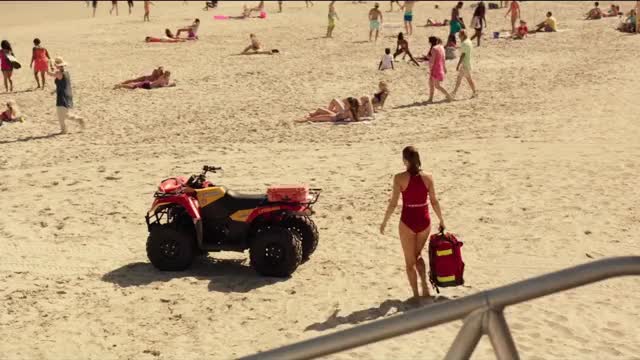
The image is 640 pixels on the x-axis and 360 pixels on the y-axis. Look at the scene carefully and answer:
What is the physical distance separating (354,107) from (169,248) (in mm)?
7501

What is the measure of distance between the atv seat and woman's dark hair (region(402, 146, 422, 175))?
178 centimetres

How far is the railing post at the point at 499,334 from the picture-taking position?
227cm

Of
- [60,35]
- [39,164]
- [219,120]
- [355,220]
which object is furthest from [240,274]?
[60,35]

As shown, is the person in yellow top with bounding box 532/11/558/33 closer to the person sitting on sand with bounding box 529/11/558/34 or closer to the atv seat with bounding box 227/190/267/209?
the person sitting on sand with bounding box 529/11/558/34

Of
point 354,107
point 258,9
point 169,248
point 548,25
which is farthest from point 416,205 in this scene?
point 258,9

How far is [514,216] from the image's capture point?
979 cm

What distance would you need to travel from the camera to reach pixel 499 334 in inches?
89.4

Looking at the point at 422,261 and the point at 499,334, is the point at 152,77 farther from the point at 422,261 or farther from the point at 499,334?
the point at 499,334

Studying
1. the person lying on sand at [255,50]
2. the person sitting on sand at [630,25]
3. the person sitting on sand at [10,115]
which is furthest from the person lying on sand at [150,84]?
the person sitting on sand at [630,25]

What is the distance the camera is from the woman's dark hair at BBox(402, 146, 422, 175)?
270 inches

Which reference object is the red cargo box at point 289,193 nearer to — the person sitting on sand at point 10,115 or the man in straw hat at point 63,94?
the man in straw hat at point 63,94

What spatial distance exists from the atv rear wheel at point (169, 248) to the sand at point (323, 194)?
134mm

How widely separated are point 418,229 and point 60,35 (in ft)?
91.8

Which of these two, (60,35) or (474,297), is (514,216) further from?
(60,35)
